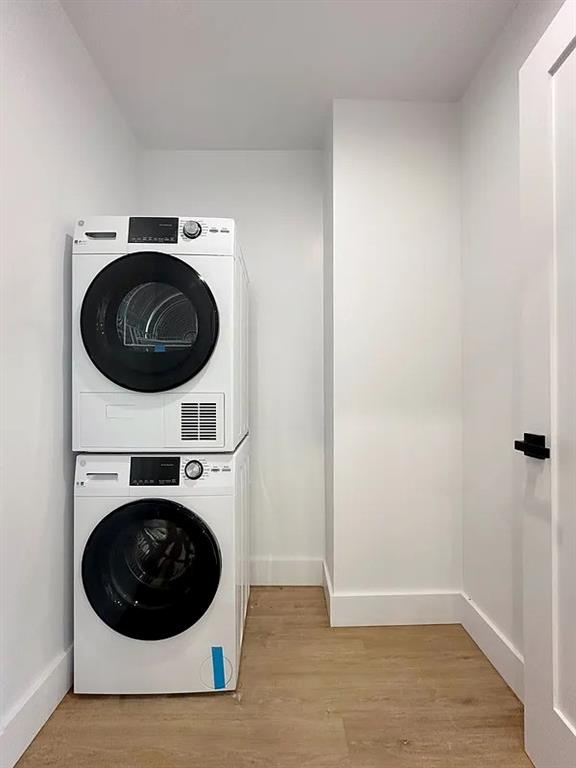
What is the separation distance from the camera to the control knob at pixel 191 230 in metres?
1.91

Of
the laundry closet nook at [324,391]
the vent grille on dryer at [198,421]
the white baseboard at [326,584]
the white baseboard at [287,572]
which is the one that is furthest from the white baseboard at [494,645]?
the vent grille on dryer at [198,421]

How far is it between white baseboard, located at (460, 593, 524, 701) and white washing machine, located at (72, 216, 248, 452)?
4.40 feet

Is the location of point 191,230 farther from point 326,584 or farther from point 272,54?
point 326,584

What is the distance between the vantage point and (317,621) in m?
2.50

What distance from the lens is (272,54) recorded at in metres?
2.15

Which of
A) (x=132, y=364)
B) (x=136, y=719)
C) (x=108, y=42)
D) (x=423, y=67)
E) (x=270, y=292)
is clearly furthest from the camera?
(x=270, y=292)

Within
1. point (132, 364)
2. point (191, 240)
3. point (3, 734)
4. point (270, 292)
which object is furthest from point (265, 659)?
point (270, 292)

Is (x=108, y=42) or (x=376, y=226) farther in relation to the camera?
(x=376, y=226)

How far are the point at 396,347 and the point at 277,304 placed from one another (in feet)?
2.77

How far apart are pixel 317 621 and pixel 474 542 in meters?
0.85

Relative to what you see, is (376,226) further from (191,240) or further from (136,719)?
(136,719)

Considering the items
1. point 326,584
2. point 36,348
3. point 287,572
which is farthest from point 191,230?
point 287,572

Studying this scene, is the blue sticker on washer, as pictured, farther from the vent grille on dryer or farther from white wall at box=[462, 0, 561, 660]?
white wall at box=[462, 0, 561, 660]

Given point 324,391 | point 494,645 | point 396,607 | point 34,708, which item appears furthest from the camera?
point 324,391
